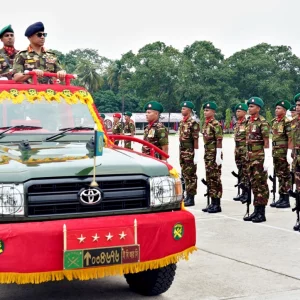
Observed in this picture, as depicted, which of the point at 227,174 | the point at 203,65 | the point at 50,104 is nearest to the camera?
the point at 50,104

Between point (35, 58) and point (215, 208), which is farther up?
point (35, 58)

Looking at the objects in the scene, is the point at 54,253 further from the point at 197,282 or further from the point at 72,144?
the point at 197,282

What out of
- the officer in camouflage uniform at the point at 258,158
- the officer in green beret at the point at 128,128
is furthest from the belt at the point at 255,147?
the officer in green beret at the point at 128,128

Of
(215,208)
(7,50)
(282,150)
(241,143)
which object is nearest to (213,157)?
(215,208)

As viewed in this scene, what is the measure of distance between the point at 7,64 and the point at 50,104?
2.30 metres

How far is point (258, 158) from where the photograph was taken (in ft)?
30.3

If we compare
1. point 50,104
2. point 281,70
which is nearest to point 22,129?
point 50,104

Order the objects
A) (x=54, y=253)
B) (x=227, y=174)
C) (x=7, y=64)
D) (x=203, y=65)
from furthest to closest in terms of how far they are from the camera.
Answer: (x=203, y=65)
(x=227, y=174)
(x=7, y=64)
(x=54, y=253)

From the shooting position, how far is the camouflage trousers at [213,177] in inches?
404

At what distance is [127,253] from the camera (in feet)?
15.4

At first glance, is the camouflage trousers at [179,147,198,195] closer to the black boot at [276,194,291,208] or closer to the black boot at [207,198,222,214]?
the black boot at [207,198,222,214]

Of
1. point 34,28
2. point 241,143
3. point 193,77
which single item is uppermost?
point 193,77

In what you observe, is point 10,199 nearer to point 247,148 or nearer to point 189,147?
point 247,148

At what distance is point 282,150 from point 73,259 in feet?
23.4
